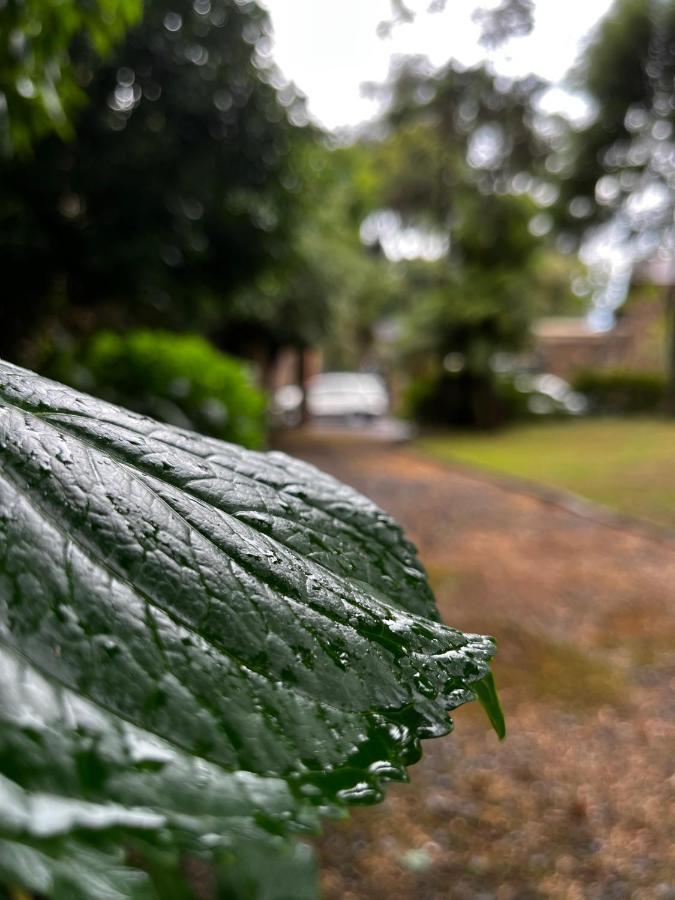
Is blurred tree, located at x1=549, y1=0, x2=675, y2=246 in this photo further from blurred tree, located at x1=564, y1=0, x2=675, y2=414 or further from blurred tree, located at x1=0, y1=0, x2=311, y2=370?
blurred tree, located at x1=0, y1=0, x2=311, y2=370

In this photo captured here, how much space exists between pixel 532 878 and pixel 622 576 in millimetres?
3250

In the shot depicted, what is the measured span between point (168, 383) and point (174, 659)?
5.27 metres

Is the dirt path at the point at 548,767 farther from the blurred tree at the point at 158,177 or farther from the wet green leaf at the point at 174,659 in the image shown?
the blurred tree at the point at 158,177

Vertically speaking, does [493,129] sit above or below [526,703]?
above

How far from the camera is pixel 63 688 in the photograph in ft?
0.82

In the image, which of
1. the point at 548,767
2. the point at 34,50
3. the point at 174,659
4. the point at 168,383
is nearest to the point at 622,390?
the point at 168,383

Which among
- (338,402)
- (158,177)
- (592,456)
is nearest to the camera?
(158,177)

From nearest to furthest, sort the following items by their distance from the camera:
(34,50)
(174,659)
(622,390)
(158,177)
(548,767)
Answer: (174,659)
(34,50)
(548,767)
(158,177)
(622,390)

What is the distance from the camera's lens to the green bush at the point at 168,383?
5184 millimetres

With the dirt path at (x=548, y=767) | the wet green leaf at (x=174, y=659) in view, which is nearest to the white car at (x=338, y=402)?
the dirt path at (x=548, y=767)

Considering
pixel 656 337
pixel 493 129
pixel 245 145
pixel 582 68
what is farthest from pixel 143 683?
pixel 656 337

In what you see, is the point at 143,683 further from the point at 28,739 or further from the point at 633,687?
the point at 633,687

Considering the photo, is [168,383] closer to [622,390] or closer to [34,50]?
[34,50]

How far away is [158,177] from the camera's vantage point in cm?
723
